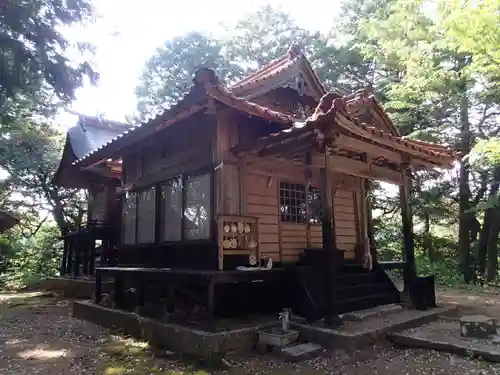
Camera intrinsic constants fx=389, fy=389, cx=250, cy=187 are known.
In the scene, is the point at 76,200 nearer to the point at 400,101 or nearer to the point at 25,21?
the point at 25,21

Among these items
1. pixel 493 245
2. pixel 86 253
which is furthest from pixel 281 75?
pixel 493 245

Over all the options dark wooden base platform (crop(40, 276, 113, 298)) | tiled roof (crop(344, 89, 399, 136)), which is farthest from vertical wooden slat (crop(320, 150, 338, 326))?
dark wooden base platform (crop(40, 276, 113, 298))

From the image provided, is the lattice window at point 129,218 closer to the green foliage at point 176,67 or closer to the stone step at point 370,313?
the stone step at point 370,313

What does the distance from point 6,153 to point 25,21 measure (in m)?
6.03

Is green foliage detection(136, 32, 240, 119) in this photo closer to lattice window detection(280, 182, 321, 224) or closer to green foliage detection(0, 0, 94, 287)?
green foliage detection(0, 0, 94, 287)

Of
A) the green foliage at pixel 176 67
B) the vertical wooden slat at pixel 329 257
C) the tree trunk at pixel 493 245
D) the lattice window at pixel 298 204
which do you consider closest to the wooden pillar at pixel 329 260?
the vertical wooden slat at pixel 329 257

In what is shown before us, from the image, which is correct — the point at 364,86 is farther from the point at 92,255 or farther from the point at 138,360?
the point at 138,360

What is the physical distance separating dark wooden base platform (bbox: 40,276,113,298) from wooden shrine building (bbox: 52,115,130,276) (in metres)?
0.72

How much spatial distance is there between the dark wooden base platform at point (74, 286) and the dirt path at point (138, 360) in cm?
437

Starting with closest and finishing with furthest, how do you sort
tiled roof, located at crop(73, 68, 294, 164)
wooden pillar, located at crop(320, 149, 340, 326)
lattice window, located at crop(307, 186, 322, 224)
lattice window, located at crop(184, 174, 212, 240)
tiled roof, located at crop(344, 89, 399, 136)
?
tiled roof, located at crop(73, 68, 294, 164) → wooden pillar, located at crop(320, 149, 340, 326) → lattice window, located at crop(184, 174, 212, 240) → tiled roof, located at crop(344, 89, 399, 136) → lattice window, located at crop(307, 186, 322, 224)

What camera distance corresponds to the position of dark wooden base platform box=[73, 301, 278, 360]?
5.21m

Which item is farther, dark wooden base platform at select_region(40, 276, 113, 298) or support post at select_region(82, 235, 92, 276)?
support post at select_region(82, 235, 92, 276)

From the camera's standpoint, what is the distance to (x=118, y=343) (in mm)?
6348

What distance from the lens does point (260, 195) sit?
717cm
